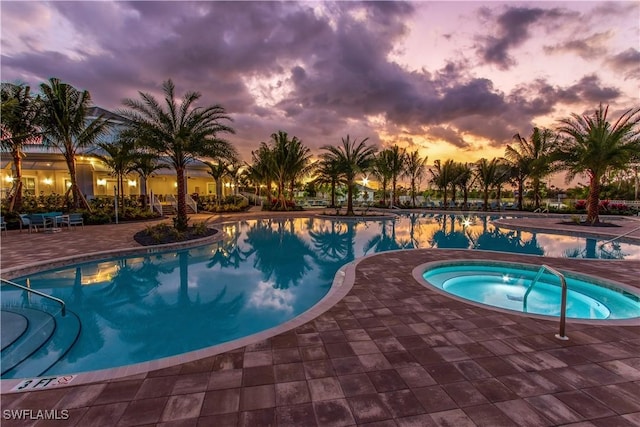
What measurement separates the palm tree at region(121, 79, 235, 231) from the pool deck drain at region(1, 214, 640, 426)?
38.8ft

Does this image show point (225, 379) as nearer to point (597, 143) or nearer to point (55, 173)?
point (597, 143)

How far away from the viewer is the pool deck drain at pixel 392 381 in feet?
8.37

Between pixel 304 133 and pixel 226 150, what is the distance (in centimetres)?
1695

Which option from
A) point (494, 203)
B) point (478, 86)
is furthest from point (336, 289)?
point (494, 203)

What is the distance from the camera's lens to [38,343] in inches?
176

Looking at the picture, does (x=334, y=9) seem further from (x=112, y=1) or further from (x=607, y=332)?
(x=607, y=332)

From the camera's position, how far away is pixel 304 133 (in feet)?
99.8

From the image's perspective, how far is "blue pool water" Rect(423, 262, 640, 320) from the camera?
5.93 metres

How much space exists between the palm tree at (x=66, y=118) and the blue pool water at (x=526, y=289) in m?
19.7

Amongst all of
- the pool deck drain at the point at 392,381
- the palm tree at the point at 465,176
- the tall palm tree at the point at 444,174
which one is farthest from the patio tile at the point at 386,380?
the tall palm tree at the point at 444,174

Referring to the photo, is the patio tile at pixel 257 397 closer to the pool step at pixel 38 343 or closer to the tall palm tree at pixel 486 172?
the pool step at pixel 38 343

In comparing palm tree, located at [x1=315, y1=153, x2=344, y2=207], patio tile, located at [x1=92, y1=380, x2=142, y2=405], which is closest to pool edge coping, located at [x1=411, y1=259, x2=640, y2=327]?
patio tile, located at [x1=92, y1=380, x2=142, y2=405]

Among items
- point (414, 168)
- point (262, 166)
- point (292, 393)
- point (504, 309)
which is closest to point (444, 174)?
point (414, 168)

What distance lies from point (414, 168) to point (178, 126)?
27.3 metres
